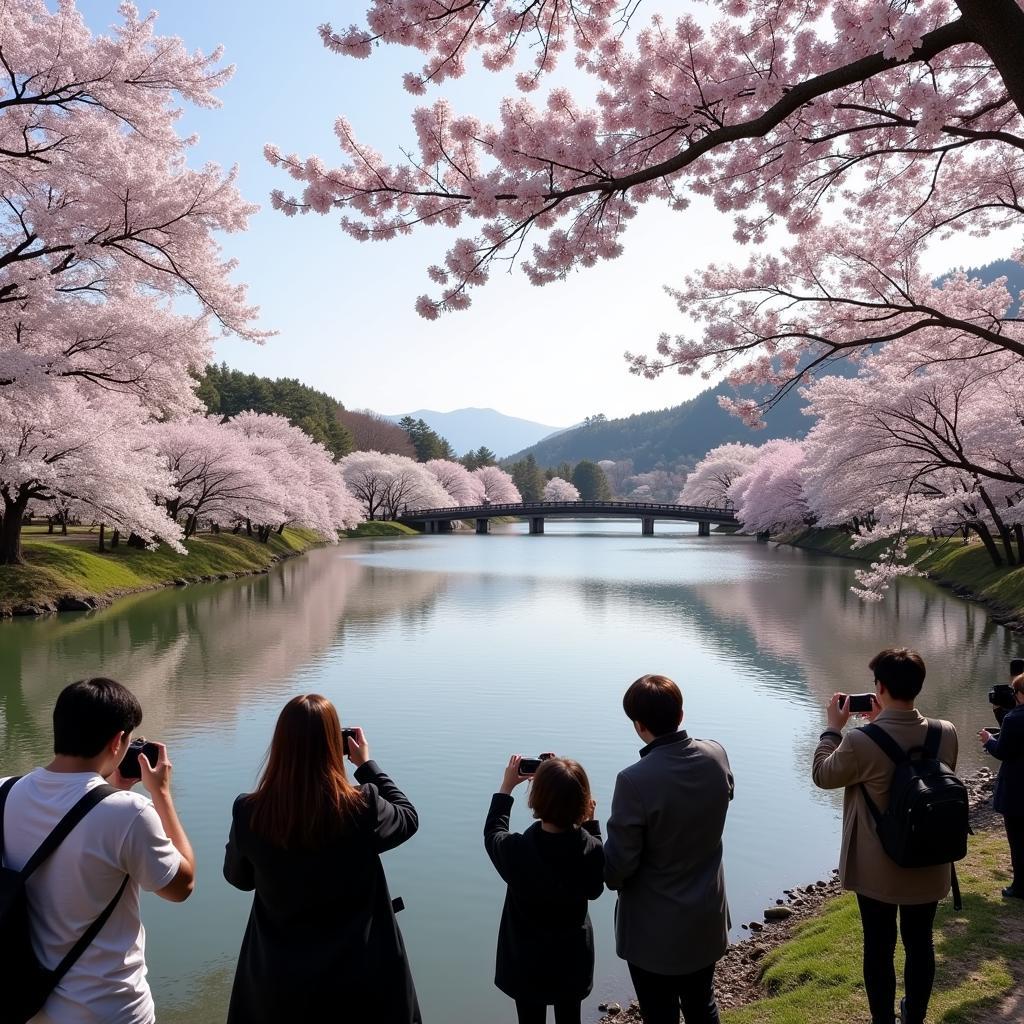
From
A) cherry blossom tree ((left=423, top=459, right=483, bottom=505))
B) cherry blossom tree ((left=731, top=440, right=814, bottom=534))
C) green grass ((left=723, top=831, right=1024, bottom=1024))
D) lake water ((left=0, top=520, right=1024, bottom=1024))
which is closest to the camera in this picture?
green grass ((left=723, top=831, right=1024, bottom=1024))

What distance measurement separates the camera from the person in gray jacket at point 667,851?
8.07ft

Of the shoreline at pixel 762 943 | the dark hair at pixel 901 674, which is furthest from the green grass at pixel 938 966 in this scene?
the dark hair at pixel 901 674

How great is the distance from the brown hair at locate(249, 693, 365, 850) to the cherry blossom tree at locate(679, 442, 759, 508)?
6933 cm

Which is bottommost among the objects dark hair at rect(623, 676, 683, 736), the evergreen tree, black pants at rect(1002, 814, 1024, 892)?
black pants at rect(1002, 814, 1024, 892)

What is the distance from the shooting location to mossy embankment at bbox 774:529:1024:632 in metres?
17.2

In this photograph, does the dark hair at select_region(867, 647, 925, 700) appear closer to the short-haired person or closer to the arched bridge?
the short-haired person

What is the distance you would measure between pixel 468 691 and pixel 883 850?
8605mm

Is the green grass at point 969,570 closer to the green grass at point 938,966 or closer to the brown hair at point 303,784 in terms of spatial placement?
the green grass at point 938,966

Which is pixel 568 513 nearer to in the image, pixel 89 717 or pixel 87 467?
pixel 87 467

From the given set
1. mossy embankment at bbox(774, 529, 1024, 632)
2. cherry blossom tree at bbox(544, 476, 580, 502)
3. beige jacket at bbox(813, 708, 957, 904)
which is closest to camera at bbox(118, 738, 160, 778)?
beige jacket at bbox(813, 708, 957, 904)

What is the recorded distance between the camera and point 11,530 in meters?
18.5

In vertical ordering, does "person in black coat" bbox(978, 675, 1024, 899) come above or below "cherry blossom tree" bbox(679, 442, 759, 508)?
below

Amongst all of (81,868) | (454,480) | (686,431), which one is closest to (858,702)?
(81,868)

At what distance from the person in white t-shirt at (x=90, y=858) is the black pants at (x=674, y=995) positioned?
4.86ft
